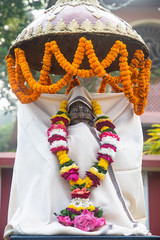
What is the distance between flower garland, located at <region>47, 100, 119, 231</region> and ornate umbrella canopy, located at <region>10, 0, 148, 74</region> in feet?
2.91

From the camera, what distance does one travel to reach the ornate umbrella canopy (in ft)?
12.8

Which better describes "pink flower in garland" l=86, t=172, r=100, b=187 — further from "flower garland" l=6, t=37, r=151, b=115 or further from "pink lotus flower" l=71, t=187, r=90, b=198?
"flower garland" l=6, t=37, r=151, b=115

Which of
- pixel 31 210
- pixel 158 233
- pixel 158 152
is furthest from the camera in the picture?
pixel 158 152

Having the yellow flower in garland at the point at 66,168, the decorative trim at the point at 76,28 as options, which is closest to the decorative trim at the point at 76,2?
the decorative trim at the point at 76,28

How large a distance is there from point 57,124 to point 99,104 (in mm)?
783

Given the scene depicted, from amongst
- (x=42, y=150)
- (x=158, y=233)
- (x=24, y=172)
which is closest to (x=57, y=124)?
(x=42, y=150)

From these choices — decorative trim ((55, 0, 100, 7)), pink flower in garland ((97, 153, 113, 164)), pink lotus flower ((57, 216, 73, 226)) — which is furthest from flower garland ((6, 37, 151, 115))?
pink lotus flower ((57, 216, 73, 226))

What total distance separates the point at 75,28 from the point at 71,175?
4.80 ft

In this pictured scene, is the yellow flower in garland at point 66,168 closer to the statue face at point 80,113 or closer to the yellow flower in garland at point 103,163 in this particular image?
the yellow flower in garland at point 103,163

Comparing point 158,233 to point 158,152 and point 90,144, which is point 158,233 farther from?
point 90,144

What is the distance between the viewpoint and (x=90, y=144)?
4.05 m

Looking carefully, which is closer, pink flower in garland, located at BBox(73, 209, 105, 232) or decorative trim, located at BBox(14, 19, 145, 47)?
pink flower in garland, located at BBox(73, 209, 105, 232)

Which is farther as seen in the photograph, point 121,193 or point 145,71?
point 145,71

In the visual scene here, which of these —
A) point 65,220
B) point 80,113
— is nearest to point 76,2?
point 80,113
